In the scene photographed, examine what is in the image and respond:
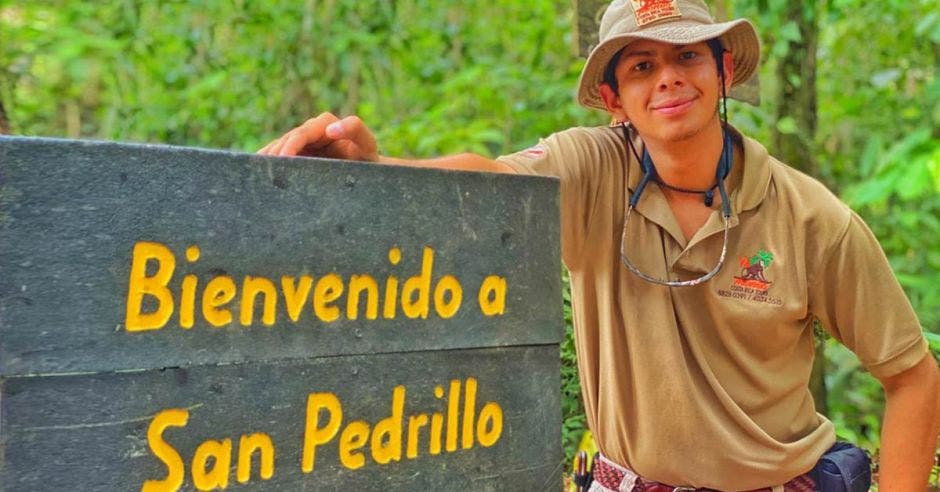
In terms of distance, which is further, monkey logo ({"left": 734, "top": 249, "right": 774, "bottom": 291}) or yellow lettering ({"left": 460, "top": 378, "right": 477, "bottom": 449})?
monkey logo ({"left": 734, "top": 249, "right": 774, "bottom": 291})

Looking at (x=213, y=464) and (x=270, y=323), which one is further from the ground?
(x=270, y=323)

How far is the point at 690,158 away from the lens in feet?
6.16

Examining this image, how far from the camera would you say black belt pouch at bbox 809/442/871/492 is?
1945 mm

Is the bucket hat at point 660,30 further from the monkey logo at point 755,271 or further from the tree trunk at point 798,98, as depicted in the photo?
the tree trunk at point 798,98

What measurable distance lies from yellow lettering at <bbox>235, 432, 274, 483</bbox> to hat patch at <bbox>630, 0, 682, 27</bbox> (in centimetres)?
110

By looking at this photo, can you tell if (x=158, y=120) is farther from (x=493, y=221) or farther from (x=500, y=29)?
(x=493, y=221)

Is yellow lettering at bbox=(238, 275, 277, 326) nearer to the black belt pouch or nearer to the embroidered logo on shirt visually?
the embroidered logo on shirt

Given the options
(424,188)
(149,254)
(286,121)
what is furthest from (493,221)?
(286,121)

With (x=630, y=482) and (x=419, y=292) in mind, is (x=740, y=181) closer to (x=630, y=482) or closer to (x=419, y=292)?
(x=630, y=482)

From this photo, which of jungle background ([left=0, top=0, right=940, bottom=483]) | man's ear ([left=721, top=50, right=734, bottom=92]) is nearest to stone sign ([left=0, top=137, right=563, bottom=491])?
man's ear ([left=721, top=50, right=734, bottom=92])

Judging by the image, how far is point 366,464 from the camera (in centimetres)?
135

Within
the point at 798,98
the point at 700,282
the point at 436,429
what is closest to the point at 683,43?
the point at 700,282

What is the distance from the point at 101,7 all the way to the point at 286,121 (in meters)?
1.19

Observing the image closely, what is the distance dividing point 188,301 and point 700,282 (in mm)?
1007
